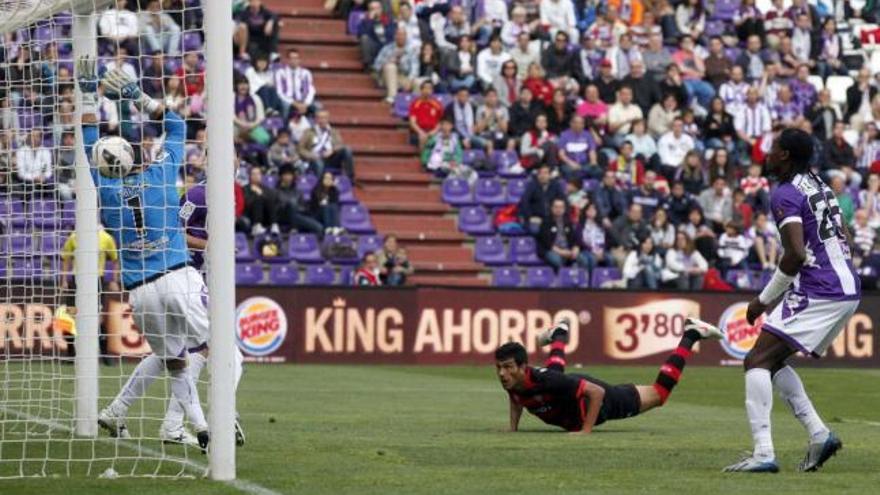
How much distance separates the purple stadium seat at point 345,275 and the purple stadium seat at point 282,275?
30.2 inches

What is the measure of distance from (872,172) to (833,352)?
20.2 feet

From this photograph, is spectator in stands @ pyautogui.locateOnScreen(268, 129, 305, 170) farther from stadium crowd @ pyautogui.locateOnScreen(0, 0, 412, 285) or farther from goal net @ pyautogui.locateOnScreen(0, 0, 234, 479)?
goal net @ pyautogui.locateOnScreen(0, 0, 234, 479)

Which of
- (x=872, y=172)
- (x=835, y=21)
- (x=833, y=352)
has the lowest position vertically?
(x=833, y=352)

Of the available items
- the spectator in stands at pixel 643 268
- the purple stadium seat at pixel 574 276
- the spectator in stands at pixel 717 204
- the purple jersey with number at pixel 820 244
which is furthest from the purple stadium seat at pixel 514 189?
the purple jersey with number at pixel 820 244

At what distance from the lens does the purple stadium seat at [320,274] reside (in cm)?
3078

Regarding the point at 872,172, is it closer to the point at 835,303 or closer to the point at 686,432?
the point at 686,432

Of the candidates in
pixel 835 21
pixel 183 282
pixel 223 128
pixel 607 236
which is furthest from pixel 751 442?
pixel 835 21

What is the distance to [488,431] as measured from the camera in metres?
16.2

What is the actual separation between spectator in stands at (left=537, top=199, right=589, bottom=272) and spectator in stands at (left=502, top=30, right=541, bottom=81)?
407cm

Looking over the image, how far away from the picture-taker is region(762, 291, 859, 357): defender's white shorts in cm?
1234

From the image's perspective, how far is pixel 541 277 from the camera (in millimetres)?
32312

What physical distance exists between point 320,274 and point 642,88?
8401 mm

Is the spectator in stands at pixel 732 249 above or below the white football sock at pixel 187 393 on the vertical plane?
below

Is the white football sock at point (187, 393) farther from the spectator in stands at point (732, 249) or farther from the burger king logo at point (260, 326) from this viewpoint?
the spectator in stands at point (732, 249)
